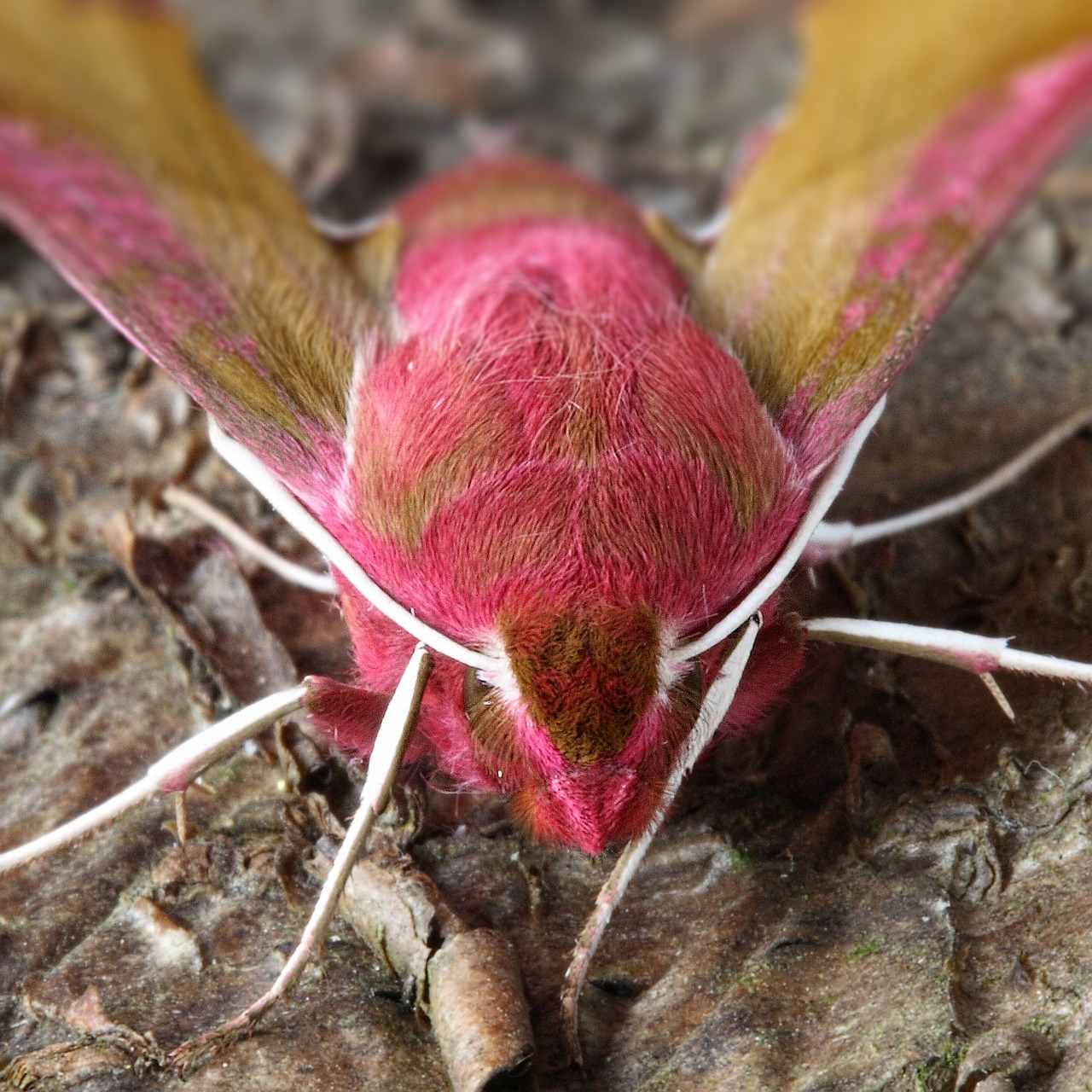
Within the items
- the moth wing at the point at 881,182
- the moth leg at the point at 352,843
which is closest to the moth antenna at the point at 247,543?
the moth leg at the point at 352,843

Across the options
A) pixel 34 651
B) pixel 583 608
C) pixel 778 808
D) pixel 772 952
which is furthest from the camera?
pixel 34 651

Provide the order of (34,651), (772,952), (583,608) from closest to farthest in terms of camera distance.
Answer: (583,608)
(772,952)
(34,651)

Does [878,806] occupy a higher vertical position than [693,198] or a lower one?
lower

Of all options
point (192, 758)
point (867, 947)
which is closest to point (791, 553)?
point (867, 947)

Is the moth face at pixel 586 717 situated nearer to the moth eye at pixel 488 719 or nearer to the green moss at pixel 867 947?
the moth eye at pixel 488 719

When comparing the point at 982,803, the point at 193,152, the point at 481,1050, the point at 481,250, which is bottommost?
the point at 982,803

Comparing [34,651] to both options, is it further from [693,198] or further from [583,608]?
[693,198]

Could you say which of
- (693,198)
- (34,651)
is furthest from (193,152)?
(693,198)
